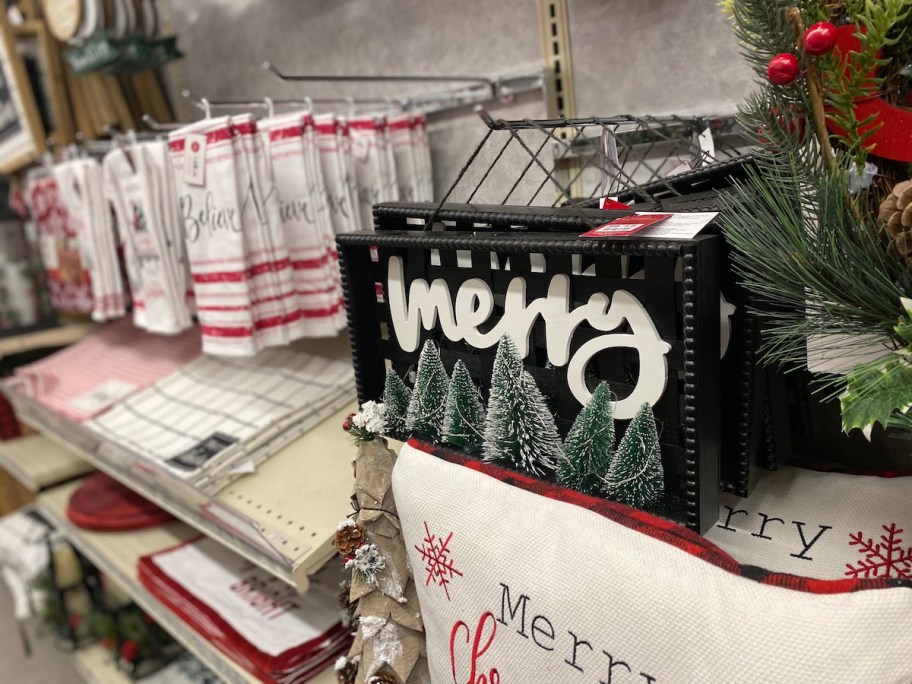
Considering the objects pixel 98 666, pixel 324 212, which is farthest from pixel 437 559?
pixel 98 666

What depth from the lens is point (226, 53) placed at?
6.34ft

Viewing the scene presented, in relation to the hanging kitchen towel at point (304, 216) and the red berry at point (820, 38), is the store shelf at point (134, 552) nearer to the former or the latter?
the hanging kitchen towel at point (304, 216)

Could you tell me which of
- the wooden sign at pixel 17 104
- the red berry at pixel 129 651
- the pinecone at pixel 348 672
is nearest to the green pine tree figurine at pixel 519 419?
the pinecone at pixel 348 672

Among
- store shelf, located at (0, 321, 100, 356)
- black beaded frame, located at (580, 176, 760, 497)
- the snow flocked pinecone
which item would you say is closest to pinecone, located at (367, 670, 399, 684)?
black beaded frame, located at (580, 176, 760, 497)

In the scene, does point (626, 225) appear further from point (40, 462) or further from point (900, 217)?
point (40, 462)

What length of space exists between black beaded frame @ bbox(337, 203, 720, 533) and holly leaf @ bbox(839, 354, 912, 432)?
0.40 feet

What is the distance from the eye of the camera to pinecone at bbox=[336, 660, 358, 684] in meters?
0.90

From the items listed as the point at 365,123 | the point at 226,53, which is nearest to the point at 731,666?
the point at 365,123

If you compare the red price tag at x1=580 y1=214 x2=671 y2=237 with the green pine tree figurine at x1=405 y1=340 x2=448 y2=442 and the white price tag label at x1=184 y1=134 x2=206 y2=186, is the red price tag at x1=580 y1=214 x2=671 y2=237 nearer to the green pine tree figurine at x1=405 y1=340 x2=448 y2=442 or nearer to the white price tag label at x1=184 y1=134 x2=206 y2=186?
the green pine tree figurine at x1=405 y1=340 x2=448 y2=442

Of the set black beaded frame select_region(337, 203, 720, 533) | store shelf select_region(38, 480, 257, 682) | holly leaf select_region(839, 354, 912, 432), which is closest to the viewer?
holly leaf select_region(839, 354, 912, 432)

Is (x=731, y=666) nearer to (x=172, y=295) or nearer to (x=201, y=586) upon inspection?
(x=201, y=586)

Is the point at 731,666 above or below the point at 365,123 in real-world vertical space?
below

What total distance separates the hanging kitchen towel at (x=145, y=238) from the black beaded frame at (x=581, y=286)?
2.91ft

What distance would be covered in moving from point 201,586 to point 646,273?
1334 mm
